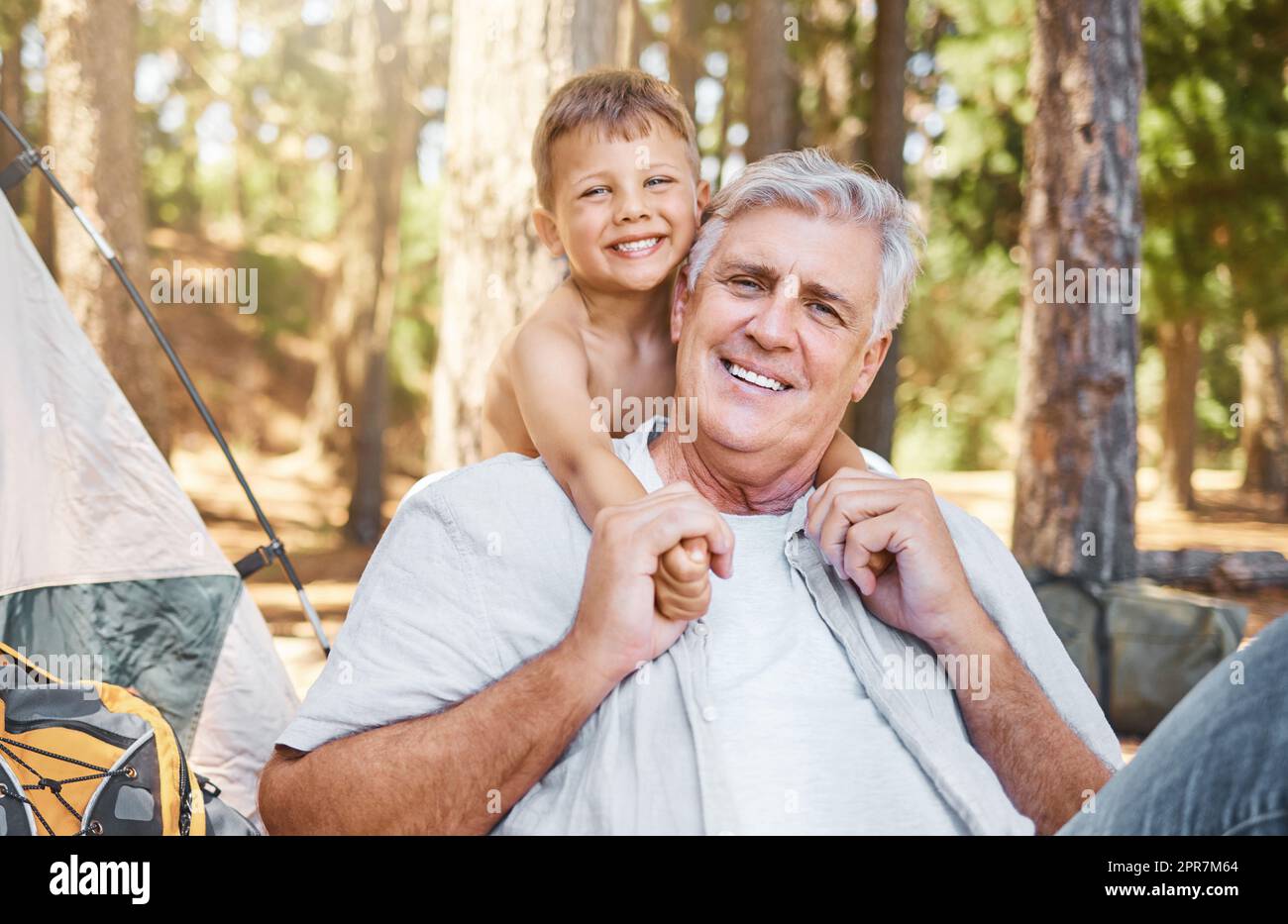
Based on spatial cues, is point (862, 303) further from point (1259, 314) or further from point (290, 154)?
point (290, 154)

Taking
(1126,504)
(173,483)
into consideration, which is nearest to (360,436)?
(1126,504)

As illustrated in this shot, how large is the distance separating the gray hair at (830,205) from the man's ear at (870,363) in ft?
0.09

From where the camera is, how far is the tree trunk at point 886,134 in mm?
7039

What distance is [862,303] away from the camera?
1974 millimetres

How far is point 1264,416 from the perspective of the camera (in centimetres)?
1416

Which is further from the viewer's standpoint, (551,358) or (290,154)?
(290,154)

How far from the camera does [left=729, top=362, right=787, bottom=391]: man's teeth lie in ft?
6.37

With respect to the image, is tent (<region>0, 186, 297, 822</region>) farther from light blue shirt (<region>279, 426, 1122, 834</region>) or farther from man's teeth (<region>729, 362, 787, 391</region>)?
man's teeth (<region>729, 362, 787, 391</region>)

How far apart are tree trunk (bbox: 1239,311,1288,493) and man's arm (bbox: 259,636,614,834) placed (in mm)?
14025

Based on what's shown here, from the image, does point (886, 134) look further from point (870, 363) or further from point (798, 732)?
point (798, 732)

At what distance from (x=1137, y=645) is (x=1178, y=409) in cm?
955

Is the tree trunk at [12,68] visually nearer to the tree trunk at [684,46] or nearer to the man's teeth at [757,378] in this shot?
the tree trunk at [684,46]

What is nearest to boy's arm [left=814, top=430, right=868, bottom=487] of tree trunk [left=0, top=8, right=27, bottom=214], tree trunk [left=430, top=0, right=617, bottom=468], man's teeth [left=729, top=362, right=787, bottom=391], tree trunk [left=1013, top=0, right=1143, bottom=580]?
man's teeth [left=729, top=362, right=787, bottom=391]
